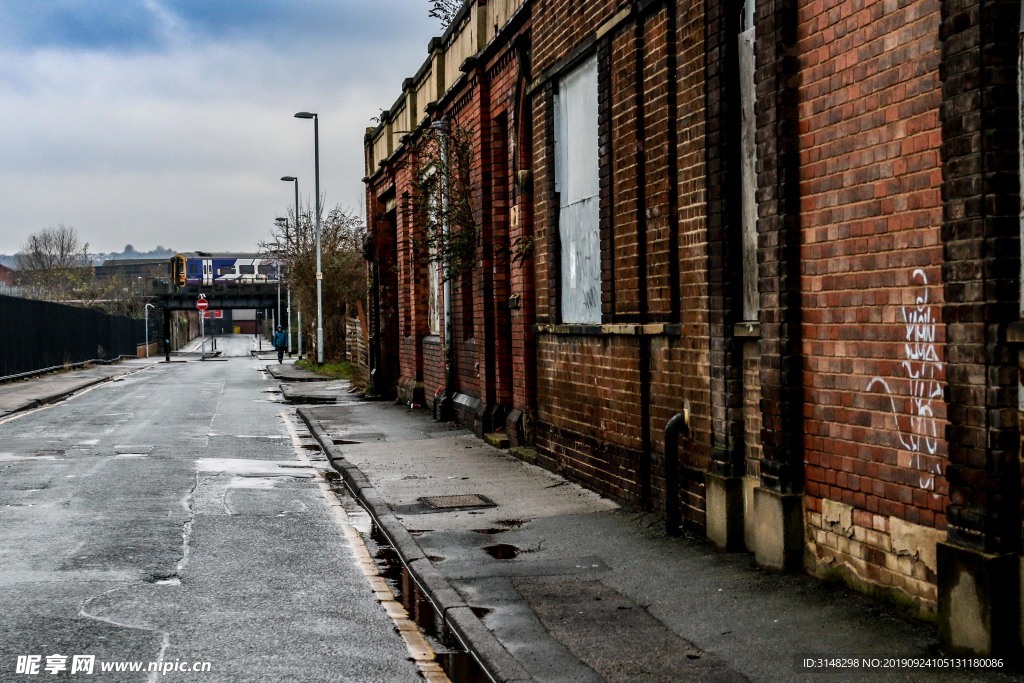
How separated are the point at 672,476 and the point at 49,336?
37.7m

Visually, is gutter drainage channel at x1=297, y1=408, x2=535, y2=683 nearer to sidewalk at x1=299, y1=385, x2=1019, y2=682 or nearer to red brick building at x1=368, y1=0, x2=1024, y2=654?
sidewalk at x1=299, y1=385, x2=1019, y2=682

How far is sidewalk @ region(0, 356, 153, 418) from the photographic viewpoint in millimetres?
26031

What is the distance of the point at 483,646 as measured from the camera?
243 inches

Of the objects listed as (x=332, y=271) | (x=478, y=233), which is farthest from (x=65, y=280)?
(x=478, y=233)

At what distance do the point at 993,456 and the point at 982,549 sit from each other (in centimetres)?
43

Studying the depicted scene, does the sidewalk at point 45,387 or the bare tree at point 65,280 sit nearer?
the sidewalk at point 45,387

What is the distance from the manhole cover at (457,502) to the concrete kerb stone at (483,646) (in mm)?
3911

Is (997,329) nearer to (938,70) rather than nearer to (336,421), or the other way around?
(938,70)

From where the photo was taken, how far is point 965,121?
217 inches

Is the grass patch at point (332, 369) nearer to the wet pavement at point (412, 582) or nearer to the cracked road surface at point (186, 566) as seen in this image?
the cracked road surface at point (186, 566)

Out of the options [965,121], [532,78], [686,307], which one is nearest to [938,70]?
[965,121]

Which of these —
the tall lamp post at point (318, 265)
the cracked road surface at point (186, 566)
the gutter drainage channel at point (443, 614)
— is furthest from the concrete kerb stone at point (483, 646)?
the tall lamp post at point (318, 265)

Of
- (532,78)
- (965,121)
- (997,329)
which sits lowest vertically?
(997,329)

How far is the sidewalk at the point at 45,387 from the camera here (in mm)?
26031
